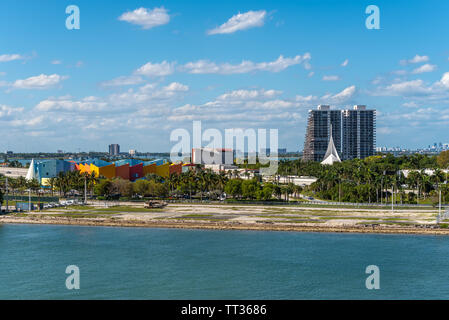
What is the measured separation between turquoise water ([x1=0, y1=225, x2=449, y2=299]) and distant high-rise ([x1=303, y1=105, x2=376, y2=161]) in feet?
464

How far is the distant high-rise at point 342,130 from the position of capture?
18762cm

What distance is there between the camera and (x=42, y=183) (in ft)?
322

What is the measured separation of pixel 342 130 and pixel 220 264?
16015cm

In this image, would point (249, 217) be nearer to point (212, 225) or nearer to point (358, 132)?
point (212, 225)

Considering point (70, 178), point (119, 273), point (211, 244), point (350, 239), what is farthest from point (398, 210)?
point (70, 178)

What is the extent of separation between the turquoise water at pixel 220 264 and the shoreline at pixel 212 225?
190 centimetres

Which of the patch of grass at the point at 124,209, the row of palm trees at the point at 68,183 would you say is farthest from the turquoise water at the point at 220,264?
the row of palm trees at the point at 68,183

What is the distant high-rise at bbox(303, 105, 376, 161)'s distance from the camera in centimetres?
18762
